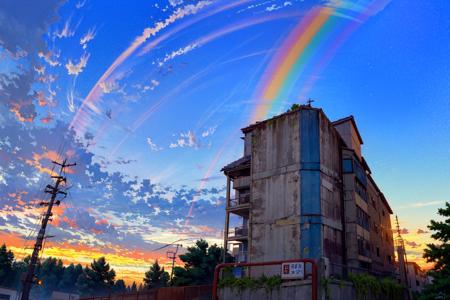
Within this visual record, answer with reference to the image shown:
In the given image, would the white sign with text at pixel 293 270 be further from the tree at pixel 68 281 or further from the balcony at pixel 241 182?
the tree at pixel 68 281

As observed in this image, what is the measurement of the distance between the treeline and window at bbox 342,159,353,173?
29.0 m

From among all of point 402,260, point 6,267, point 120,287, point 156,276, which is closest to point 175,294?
point 402,260

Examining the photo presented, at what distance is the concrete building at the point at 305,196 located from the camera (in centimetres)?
2677

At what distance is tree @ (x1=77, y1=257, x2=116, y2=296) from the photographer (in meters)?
79.9

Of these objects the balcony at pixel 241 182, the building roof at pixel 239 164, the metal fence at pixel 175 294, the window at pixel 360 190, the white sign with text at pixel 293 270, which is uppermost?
the building roof at pixel 239 164

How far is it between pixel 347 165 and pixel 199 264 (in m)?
31.4

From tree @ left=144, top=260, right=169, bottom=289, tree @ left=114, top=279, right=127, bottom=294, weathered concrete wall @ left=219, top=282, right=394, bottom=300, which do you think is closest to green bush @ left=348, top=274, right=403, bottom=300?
weathered concrete wall @ left=219, top=282, right=394, bottom=300

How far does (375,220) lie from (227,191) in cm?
1761

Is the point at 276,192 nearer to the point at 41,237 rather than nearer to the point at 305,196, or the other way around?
the point at 305,196

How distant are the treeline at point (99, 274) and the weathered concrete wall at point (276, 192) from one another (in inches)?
887

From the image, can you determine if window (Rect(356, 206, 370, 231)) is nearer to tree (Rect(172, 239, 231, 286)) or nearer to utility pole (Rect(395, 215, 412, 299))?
utility pole (Rect(395, 215, 412, 299))

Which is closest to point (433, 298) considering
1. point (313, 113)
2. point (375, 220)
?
point (313, 113)

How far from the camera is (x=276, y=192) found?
2906 cm

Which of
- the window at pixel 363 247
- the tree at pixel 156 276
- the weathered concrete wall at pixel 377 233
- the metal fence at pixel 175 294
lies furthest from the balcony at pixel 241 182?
the tree at pixel 156 276
